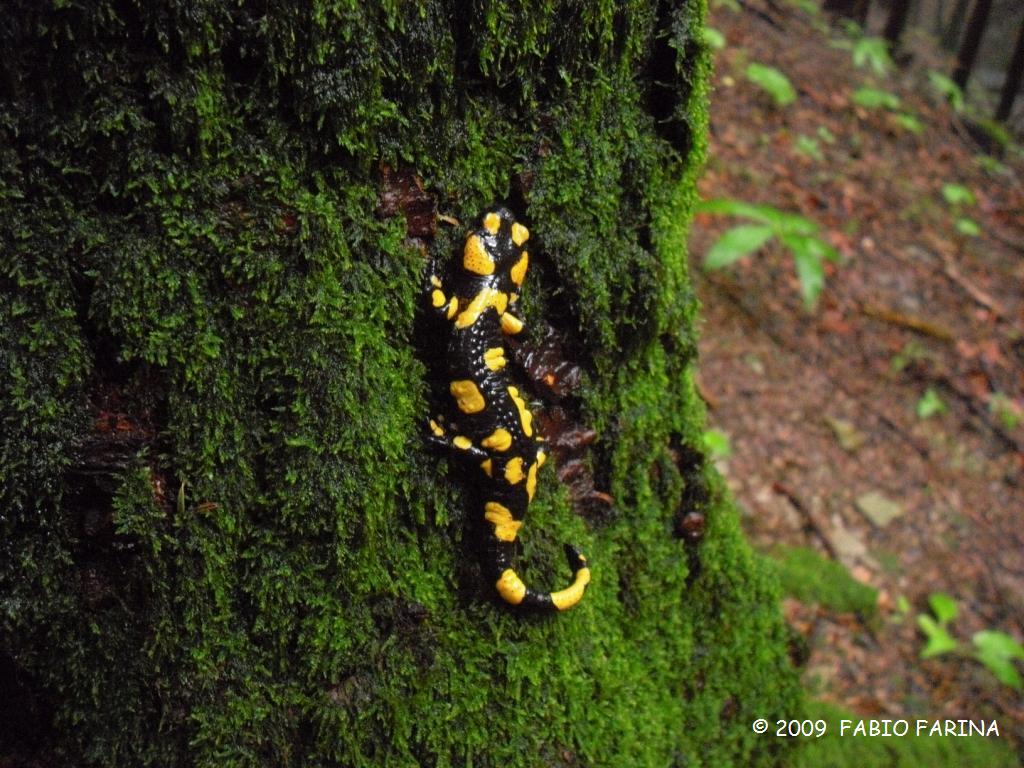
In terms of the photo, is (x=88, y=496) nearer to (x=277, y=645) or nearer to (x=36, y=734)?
(x=277, y=645)

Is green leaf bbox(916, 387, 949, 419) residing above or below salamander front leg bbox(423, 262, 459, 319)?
below

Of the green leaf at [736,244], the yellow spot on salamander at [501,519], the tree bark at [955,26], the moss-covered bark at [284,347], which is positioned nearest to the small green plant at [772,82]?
the green leaf at [736,244]

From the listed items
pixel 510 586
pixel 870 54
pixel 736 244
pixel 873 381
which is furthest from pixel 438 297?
pixel 870 54

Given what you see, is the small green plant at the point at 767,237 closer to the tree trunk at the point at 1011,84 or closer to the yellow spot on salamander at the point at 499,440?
the yellow spot on salamander at the point at 499,440

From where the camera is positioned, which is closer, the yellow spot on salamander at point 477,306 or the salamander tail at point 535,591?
the yellow spot on salamander at point 477,306

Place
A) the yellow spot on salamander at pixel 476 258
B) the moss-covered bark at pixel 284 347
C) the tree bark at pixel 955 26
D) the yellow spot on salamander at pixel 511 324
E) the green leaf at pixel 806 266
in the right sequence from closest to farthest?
1. the moss-covered bark at pixel 284 347
2. the yellow spot on salamander at pixel 476 258
3. the yellow spot on salamander at pixel 511 324
4. the green leaf at pixel 806 266
5. the tree bark at pixel 955 26

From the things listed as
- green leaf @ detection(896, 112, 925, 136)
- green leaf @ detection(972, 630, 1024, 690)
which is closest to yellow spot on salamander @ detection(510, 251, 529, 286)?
green leaf @ detection(972, 630, 1024, 690)

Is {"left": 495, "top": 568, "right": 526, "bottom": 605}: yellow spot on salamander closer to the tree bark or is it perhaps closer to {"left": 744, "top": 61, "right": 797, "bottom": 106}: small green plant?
{"left": 744, "top": 61, "right": 797, "bottom": 106}: small green plant
